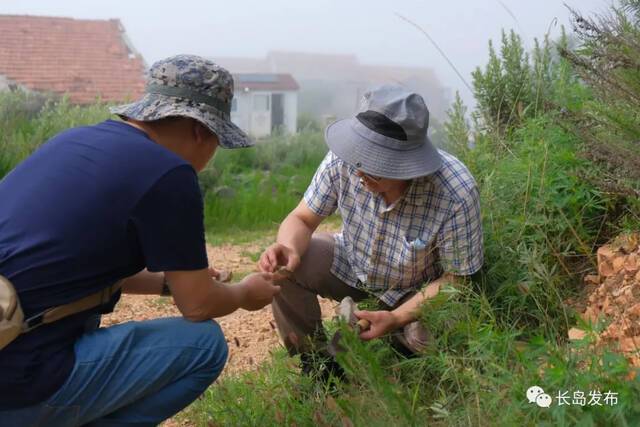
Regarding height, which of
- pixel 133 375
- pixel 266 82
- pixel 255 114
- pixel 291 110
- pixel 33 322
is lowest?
pixel 255 114

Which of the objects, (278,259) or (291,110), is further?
(291,110)

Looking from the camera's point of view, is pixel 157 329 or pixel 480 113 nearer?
pixel 157 329

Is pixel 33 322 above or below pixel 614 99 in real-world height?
below

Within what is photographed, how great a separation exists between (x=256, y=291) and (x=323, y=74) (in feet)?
30.2

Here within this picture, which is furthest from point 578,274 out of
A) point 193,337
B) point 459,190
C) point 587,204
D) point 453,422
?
point 193,337

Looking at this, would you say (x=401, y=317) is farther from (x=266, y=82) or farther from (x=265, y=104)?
(x=265, y=104)

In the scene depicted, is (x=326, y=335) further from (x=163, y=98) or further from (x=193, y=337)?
(x=163, y=98)

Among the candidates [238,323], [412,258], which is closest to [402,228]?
[412,258]

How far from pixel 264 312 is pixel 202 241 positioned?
2238 mm

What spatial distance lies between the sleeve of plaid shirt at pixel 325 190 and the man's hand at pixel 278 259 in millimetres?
221

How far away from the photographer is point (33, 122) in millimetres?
8102

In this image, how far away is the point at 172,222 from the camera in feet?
7.14

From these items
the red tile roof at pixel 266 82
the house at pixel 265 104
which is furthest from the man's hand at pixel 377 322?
the red tile roof at pixel 266 82

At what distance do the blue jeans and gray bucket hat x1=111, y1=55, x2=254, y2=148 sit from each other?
0.60m
